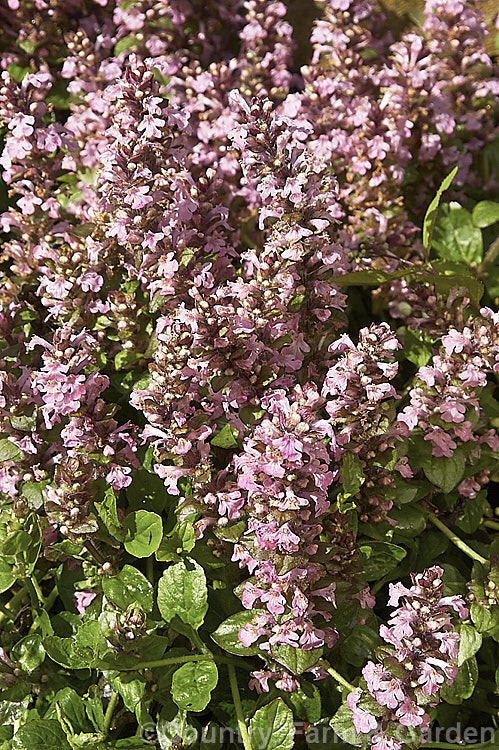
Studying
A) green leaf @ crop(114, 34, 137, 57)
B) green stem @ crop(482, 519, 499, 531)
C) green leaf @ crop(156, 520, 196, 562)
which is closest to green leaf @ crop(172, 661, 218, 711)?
green leaf @ crop(156, 520, 196, 562)

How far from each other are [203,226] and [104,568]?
761mm

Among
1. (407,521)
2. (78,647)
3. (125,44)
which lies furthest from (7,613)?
(125,44)

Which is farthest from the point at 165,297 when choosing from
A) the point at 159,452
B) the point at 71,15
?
the point at 71,15

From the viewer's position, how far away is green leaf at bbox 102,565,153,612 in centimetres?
156

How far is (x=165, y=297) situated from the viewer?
5.33ft

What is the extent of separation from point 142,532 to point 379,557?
49cm

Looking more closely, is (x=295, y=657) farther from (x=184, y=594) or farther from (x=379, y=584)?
(x=379, y=584)

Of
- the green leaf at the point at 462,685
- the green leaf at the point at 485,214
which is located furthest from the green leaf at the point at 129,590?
the green leaf at the point at 485,214

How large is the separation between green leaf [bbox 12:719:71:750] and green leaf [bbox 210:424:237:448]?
632mm

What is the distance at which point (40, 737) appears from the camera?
4.98 feet

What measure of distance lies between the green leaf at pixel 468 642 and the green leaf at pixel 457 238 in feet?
3.57

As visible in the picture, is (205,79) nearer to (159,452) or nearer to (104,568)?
(159,452)

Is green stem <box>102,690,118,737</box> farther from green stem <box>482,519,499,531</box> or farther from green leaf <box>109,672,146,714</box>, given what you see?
green stem <box>482,519,499,531</box>

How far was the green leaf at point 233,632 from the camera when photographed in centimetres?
150
